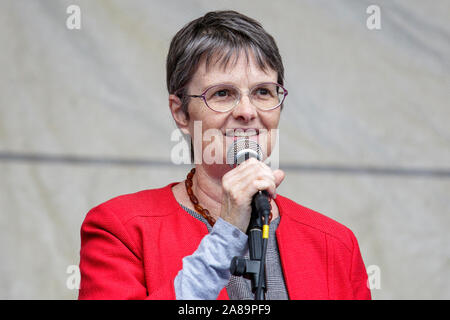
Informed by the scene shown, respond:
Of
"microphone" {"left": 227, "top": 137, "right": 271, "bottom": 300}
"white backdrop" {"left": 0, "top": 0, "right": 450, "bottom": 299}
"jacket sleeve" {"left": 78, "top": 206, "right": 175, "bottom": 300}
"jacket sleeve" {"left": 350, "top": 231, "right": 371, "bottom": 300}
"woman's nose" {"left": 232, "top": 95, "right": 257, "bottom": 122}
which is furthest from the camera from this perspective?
"white backdrop" {"left": 0, "top": 0, "right": 450, "bottom": 299}

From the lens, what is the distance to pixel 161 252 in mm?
1457

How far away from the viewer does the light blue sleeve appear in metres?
1.21

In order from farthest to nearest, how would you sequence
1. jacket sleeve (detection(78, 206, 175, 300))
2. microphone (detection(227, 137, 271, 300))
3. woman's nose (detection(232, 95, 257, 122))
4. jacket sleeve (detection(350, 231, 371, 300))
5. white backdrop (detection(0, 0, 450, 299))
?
1. white backdrop (detection(0, 0, 450, 299))
2. jacket sleeve (detection(350, 231, 371, 300))
3. woman's nose (detection(232, 95, 257, 122))
4. jacket sleeve (detection(78, 206, 175, 300))
5. microphone (detection(227, 137, 271, 300))

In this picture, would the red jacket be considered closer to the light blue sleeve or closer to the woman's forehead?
the light blue sleeve

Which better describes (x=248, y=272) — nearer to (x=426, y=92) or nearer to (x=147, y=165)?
(x=147, y=165)

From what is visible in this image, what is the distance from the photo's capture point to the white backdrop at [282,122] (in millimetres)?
2340

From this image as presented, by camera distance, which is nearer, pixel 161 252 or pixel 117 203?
pixel 161 252

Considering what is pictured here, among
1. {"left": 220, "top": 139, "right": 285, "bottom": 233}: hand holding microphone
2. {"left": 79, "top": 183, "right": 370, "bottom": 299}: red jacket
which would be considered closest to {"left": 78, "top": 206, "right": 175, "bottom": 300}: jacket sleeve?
{"left": 79, "top": 183, "right": 370, "bottom": 299}: red jacket

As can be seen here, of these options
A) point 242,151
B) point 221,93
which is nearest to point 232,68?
point 221,93

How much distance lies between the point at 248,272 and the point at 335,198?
142 cm

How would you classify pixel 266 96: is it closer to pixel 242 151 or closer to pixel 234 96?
pixel 234 96

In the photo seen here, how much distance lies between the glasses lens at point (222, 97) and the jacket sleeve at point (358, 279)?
0.58 meters

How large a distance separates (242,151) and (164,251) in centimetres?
33
